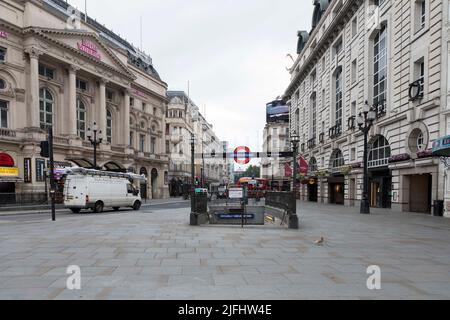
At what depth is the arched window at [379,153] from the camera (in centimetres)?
2374

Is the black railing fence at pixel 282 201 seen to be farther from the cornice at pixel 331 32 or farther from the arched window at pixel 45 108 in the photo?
the arched window at pixel 45 108

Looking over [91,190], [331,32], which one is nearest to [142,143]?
[91,190]

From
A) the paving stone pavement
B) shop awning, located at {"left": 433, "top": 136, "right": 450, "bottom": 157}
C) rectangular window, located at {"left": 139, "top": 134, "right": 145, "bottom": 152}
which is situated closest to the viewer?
the paving stone pavement

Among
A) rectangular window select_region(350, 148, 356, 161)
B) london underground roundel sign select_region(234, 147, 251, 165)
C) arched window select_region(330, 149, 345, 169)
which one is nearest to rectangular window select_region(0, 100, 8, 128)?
london underground roundel sign select_region(234, 147, 251, 165)

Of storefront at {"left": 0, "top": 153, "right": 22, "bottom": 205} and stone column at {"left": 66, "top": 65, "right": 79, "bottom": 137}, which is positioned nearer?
storefront at {"left": 0, "top": 153, "right": 22, "bottom": 205}

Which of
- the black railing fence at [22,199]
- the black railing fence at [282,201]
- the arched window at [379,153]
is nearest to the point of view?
the black railing fence at [282,201]

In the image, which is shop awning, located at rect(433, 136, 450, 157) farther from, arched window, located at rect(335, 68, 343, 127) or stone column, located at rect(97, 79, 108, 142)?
stone column, located at rect(97, 79, 108, 142)

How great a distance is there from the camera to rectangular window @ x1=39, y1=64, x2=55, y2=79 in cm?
3218

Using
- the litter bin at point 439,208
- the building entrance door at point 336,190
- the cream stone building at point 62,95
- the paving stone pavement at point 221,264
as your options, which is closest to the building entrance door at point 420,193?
the litter bin at point 439,208

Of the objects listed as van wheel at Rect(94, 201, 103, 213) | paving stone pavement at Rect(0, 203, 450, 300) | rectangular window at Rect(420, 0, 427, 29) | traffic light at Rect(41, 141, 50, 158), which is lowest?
paving stone pavement at Rect(0, 203, 450, 300)

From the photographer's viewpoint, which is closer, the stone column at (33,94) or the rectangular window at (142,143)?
the stone column at (33,94)

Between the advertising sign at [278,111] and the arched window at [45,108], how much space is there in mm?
47025

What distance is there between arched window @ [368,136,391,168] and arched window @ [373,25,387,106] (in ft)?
10.4
